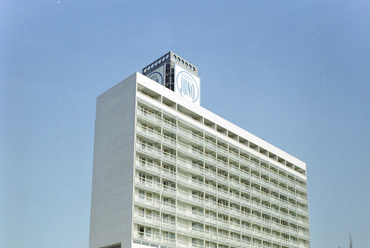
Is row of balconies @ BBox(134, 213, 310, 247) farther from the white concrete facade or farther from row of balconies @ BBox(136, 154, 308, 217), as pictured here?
row of balconies @ BBox(136, 154, 308, 217)

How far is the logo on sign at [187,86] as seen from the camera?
210 feet

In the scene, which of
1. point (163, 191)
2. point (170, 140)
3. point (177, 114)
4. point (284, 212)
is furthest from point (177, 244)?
point (284, 212)

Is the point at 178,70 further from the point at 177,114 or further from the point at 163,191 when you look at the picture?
the point at 163,191

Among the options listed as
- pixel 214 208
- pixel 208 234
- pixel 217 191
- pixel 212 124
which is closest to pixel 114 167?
pixel 208 234

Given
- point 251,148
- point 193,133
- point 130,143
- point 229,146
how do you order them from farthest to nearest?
point 251,148 → point 229,146 → point 193,133 → point 130,143

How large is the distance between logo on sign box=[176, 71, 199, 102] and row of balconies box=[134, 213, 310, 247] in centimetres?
1783

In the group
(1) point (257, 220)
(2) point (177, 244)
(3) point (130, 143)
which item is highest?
(3) point (130, 143)

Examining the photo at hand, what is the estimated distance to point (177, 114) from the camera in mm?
59875

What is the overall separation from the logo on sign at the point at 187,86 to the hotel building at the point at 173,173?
0.49 feet

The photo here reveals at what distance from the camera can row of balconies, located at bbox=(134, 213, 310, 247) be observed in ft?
171

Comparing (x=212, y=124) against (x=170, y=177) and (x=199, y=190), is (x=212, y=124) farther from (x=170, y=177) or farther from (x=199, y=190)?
(x=170, y=177)

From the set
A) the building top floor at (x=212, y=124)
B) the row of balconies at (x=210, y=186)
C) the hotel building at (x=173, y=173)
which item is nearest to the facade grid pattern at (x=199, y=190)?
the row of balconies at (x=210, y=186)

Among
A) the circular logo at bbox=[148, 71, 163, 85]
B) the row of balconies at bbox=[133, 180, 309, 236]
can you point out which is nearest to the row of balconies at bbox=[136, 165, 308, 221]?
the row of balconies at bbox=[133, 180, 309, 236]

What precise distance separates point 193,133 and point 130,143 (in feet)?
37.1
